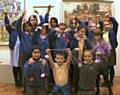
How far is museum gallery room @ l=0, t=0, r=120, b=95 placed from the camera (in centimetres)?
462

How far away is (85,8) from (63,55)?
112 inches

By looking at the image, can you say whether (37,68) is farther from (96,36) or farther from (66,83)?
(96,36)

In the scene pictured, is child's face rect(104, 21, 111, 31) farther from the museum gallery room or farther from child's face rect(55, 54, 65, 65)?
child's face rect(55, 54, 65, 65)

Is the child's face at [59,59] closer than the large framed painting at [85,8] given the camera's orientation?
Yes

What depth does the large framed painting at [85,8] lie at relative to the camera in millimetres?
7520

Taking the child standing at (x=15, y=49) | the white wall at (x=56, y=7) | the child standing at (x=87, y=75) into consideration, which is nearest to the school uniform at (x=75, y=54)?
the child standing at (x=87, y=75)

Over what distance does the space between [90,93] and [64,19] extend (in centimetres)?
331

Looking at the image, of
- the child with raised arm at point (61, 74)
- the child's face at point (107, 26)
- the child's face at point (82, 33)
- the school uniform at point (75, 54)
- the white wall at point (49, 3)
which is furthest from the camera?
the white wall at point (49, 3)

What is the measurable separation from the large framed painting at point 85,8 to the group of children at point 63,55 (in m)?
1.50

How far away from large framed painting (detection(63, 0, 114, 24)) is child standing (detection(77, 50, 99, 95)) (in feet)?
9.70

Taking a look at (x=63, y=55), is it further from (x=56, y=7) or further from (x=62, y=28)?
(x=56, y=7)

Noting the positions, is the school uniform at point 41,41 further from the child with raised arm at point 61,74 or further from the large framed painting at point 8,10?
the large framed painting at point 8,10

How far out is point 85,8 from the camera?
24.8ft

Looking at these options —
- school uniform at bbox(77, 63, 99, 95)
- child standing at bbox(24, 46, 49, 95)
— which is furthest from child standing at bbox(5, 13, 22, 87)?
school uniform at bbox(77, 63, 99, 95)
